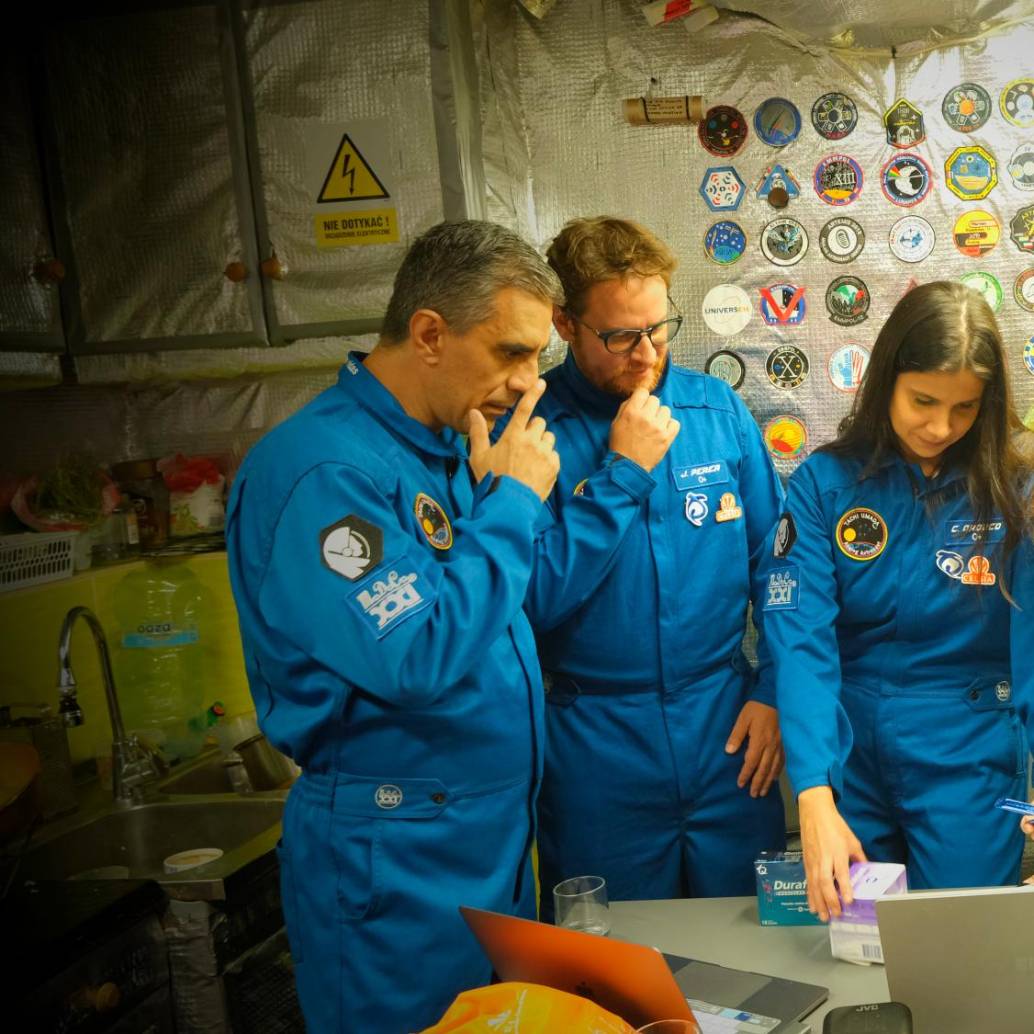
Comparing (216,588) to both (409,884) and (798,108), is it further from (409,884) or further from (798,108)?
(798,108)

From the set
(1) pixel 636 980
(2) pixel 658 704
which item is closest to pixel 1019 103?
(2) pixel 658 704

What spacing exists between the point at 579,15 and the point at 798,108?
59 centimetres

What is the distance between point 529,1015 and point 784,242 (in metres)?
2.12

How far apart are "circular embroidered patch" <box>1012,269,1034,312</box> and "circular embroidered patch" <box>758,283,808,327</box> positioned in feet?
1.65

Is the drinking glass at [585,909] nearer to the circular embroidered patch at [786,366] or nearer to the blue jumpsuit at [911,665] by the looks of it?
the blue jumpsuit at [911,665]

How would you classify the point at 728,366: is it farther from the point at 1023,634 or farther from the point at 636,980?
the point at 636,980

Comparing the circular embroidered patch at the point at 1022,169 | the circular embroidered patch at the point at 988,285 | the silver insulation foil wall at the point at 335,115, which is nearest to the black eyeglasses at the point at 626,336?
the silver insulation foil wall at the point at 335,115

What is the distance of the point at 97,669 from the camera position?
2.85m

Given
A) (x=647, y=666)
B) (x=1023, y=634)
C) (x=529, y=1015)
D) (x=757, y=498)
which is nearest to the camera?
(x=529, y=1015)

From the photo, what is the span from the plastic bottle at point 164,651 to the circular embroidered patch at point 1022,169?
2.33 metres

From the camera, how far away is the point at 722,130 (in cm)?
271

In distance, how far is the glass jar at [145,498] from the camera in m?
3.00

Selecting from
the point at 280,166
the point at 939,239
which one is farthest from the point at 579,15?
the point at 939,239

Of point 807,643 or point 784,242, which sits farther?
point 784,242
